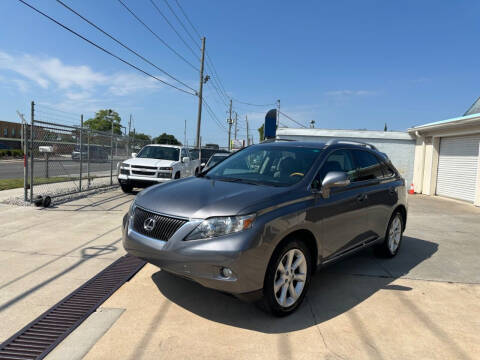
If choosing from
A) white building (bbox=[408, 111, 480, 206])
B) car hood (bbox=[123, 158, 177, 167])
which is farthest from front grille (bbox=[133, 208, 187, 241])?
white building (bbox=[408, 111, 480, 206])

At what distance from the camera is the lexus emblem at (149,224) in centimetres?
325

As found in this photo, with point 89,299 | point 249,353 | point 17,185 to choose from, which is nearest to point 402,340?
point 249,353

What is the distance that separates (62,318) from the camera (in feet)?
10.5

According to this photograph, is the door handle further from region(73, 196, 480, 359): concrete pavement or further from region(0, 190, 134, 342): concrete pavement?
region(0, 190, 134, 342): concrete pavement

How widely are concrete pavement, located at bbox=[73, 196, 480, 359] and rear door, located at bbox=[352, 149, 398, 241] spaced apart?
0.64 metres

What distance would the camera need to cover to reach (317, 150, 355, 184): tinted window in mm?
3956

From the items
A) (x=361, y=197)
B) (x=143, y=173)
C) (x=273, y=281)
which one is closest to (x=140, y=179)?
(x=143, y=173)

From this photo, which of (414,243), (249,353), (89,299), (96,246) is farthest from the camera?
(414,243)

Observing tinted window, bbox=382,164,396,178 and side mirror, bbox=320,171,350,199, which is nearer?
side mirror, bbox=320,171,350,199

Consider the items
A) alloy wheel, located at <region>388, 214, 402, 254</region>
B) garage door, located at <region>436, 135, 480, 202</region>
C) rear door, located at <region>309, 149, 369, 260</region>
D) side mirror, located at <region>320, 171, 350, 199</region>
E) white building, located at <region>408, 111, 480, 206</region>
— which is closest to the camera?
side mirror, located at <region>320, 171, 350, 199</region>

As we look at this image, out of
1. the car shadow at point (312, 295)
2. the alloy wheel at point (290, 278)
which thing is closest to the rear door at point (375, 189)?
the car shadow at point (312, 295)

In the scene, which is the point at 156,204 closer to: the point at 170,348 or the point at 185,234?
the point at 185,234

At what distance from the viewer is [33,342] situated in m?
2.82

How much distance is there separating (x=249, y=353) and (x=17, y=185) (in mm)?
11865
